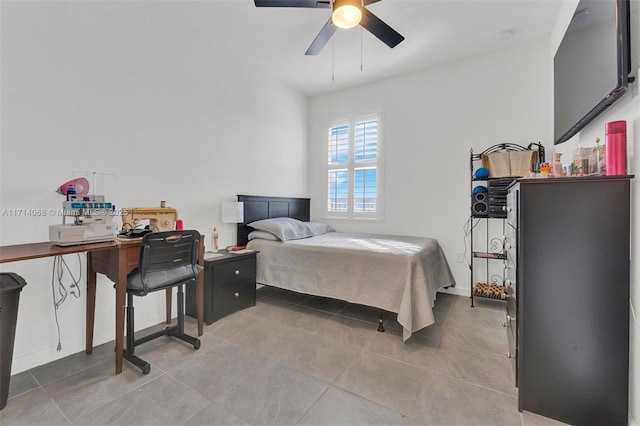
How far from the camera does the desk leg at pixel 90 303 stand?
2090 mm

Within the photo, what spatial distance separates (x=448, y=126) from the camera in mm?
3623

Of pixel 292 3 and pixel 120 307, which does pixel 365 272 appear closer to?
pixel 120 307

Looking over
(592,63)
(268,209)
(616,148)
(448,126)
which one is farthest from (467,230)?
(268,209)

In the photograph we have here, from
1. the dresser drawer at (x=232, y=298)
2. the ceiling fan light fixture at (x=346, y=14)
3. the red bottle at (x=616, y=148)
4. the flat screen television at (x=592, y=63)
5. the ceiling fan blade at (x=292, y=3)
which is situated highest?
the ceiling fan blade at (x=292, y=3)

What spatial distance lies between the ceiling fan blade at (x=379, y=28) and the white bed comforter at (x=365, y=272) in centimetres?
179

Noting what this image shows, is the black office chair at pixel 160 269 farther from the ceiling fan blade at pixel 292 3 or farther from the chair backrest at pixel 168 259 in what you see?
the ceiling fan blade at pixel 292 3

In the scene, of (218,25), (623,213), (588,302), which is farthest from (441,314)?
(218,25)

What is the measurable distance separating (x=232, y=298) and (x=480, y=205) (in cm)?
280

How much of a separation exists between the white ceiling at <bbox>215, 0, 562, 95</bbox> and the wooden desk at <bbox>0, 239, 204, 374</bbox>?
7.26 feet

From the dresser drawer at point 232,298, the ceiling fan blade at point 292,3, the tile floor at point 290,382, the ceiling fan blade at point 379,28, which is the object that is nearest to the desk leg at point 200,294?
the tile floor at point 290,382

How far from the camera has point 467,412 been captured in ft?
5.02

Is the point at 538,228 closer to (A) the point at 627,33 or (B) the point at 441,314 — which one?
(A) the point at 627,33

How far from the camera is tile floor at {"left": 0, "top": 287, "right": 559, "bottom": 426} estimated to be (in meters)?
1.50

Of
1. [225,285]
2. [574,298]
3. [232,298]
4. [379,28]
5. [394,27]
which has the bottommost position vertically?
[232,298]
